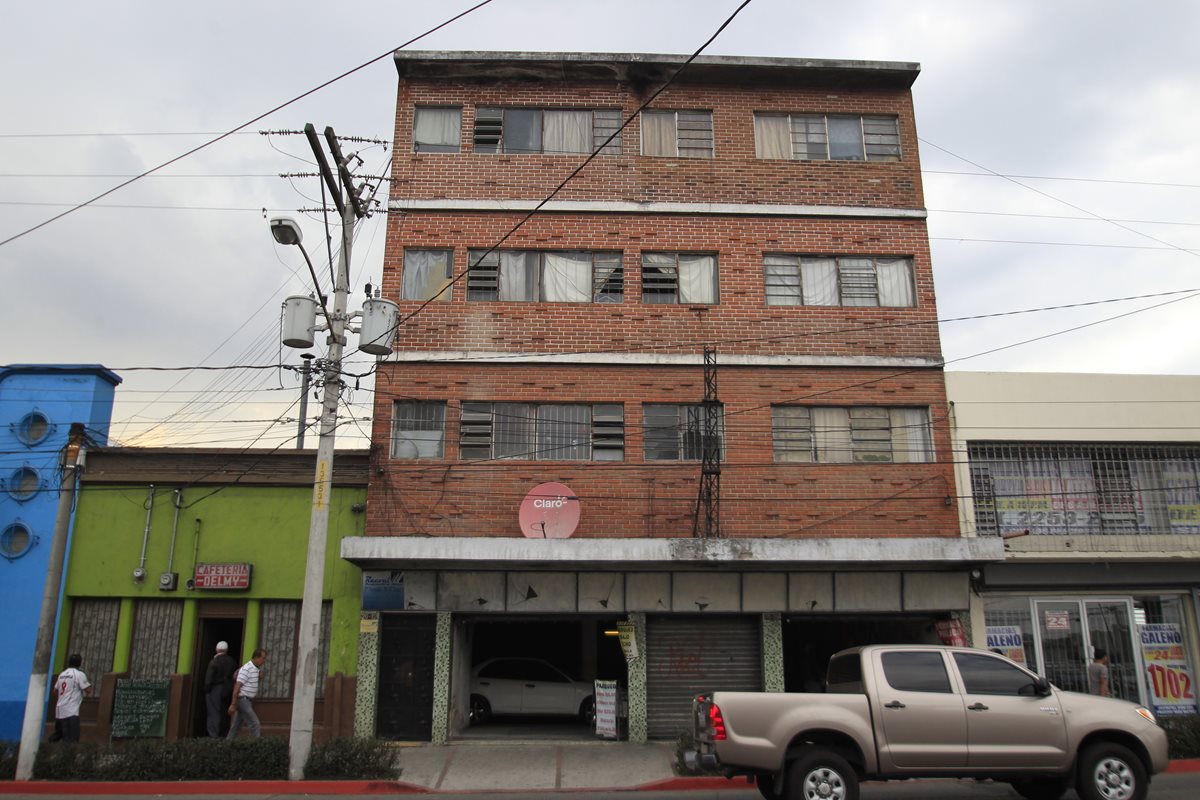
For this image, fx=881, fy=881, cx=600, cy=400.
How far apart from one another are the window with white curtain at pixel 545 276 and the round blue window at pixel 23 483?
28.4 ft

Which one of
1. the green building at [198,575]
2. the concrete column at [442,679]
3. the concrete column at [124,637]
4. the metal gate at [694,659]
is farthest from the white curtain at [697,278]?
the concrete column at [124,637]

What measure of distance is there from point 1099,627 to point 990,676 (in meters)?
8.46

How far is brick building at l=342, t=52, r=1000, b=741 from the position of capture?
15.7 meters

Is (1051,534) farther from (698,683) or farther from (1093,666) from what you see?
(698,683)

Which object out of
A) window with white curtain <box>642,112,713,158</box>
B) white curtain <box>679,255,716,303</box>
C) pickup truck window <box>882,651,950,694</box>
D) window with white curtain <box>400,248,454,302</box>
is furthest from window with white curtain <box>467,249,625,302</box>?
pickup truck window <box>882,651,950,694</box>

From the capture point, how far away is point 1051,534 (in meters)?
16.5

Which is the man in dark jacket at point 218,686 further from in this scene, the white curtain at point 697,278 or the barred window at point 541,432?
the white curtain at point 697,278

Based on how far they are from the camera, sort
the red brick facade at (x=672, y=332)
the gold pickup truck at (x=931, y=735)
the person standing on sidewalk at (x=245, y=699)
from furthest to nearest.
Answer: the red brick facade at (x=672, y=332) → the person standing on sidewalk at (x=245, y=699) → the gold pickup truck at (x=931, y=735)

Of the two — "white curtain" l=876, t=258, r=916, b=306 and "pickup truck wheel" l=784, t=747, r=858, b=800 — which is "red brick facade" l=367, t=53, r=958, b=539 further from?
"pickup truck wheel" l=784, t=747, r=858, b=800

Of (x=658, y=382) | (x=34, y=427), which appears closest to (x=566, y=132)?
(x=658, y=382)

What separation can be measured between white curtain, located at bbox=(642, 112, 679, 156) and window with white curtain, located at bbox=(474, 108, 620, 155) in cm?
59

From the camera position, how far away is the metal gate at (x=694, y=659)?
15.8m

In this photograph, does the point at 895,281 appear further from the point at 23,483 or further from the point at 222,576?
the point at 23,483

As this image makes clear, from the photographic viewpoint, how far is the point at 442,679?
15.4 m
